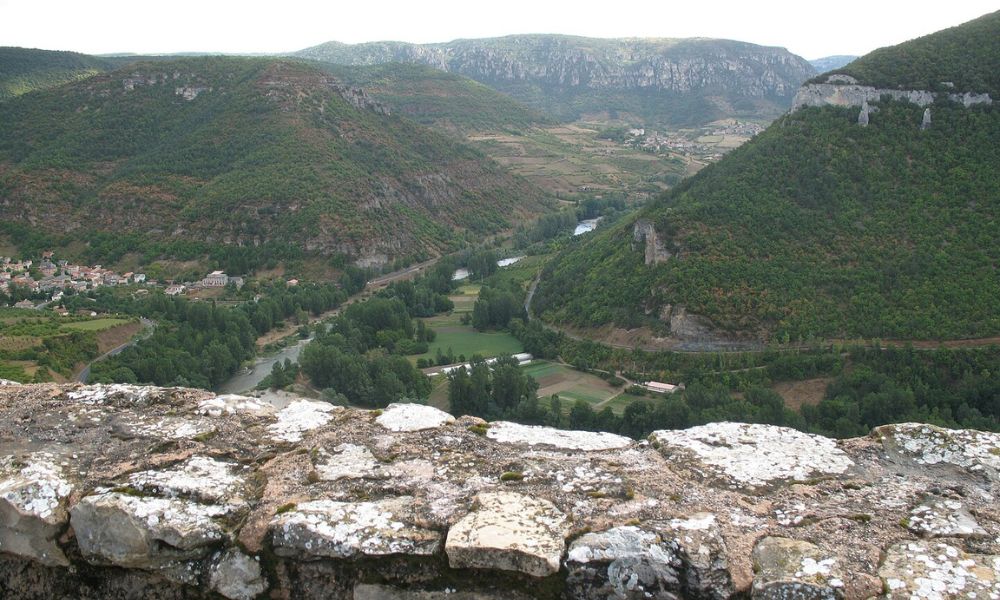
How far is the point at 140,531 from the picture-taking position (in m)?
6.15

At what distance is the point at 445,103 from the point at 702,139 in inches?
2441

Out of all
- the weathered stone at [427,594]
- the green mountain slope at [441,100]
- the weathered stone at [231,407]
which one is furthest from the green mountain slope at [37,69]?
the weathered stone at [427,594]

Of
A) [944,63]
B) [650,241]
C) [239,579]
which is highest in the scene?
[944,63]

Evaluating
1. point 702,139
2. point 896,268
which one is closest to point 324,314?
point 896,268

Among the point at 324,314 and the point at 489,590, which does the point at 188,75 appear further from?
the point at 489,590

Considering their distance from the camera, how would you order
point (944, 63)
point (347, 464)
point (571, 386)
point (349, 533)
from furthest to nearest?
1. point (944, 63)
2. point (571, 386)
3. point (347, 464)
4. point (349, 533)

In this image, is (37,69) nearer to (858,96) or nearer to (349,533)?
(858,96)

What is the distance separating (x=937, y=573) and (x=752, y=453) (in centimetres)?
208

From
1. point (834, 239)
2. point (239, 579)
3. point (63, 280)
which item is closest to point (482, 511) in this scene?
point (239, 579)

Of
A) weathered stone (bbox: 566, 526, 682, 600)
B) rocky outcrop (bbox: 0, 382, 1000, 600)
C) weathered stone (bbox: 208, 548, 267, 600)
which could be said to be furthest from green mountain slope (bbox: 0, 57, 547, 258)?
weathered stone (bbox: 566, 526, 682, 600)

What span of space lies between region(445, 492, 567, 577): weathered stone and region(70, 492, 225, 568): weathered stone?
2077 millimetres

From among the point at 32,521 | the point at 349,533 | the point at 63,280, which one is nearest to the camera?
the point at 349,533

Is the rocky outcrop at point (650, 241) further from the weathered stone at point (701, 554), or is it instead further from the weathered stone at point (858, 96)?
the weathered stone at point (701, 554)

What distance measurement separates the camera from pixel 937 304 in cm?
3741
